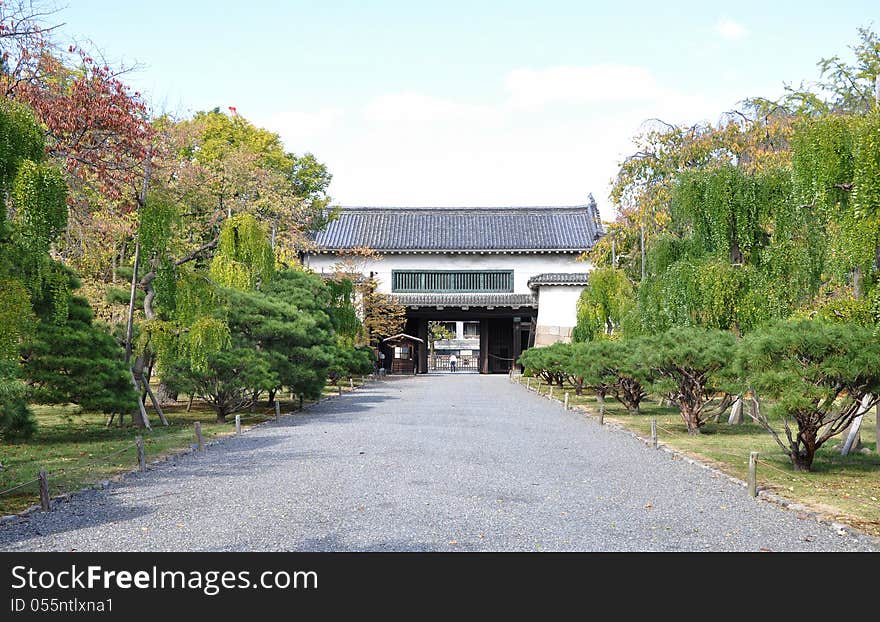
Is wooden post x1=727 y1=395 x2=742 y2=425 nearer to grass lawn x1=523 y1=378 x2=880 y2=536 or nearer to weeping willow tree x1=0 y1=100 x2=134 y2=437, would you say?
grass lawn x1=523 y1=378 x2=880 y2=536

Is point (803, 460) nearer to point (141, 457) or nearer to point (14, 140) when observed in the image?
point (141, 457)

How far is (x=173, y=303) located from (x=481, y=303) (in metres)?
26.1

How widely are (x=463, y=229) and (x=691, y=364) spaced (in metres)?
31.4

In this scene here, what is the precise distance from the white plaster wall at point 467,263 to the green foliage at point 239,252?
24.3 metres

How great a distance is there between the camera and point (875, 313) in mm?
9211

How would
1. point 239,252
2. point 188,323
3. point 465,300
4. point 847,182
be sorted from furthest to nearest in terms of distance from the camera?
point 465,300 → point 239,252 → point 188,323 → point 847,182

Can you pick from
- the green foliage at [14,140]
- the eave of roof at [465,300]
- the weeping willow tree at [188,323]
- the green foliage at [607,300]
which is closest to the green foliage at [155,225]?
the weeping willow tree at [188,323]

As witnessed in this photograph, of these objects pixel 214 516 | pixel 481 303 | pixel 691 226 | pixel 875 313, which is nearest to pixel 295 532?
pixel 214 516

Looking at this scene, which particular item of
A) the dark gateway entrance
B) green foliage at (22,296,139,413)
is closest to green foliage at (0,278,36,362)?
green foliage at (22,296,139,413)

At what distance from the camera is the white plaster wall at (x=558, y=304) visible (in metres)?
38.1

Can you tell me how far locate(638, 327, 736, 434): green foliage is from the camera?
13172 mm

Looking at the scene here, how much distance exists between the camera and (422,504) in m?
7.61

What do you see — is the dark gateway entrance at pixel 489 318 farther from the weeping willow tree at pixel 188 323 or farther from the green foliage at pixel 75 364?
the green foliage at pixel 75 364

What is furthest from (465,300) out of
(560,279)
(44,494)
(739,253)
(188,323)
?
(44,494)
